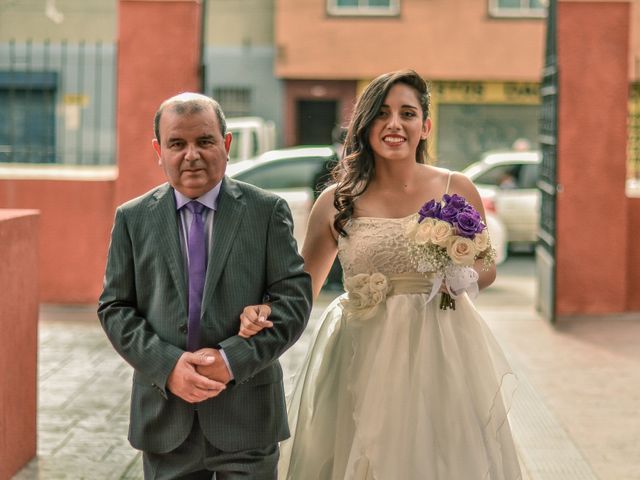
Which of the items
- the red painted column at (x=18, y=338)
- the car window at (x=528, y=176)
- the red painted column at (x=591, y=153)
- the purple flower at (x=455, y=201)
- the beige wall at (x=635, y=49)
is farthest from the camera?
the beige wall at (x=635, y=49)

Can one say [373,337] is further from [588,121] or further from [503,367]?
[588,121]

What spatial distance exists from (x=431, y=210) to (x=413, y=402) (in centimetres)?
72

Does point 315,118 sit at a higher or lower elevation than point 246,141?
higher

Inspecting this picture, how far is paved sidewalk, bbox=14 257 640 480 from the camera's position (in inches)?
237

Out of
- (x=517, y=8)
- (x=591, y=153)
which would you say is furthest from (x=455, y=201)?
(x=517, y=8)

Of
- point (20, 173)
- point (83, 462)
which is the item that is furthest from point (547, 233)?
point (83, 462)

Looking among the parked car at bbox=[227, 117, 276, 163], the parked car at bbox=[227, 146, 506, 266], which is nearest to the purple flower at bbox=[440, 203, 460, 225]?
the parked car at bbox=[227, 146, 506, 266]

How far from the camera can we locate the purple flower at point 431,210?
13.5 feet

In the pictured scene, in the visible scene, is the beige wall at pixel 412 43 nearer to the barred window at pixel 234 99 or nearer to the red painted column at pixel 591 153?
the barred window at pixel 234 99

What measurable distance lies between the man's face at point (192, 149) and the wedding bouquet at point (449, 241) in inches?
39.4

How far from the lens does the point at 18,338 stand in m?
5.64

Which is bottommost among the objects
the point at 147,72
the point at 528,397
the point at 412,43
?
the point at 528,397

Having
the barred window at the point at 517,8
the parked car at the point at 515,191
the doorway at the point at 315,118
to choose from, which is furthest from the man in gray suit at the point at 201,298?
the doorway at the point at 315,118

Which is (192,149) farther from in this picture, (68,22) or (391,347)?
(68,22)
